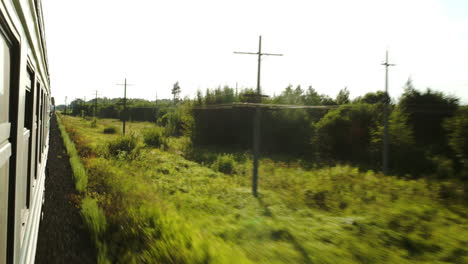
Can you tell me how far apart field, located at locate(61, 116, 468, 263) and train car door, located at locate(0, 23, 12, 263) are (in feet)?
8.30

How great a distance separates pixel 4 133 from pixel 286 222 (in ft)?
17.2

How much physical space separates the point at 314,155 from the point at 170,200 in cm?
1191

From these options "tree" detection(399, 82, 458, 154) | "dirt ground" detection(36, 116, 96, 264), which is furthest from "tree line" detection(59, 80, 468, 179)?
"dirt ground" detection(36, 116, 96, 264)

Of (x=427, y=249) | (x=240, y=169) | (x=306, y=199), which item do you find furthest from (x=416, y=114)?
(x=427, y=249)

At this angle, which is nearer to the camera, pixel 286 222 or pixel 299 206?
pixel 286 222

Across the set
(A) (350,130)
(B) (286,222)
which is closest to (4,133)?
(B) (286,222)

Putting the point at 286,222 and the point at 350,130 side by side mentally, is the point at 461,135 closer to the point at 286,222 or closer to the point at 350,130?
the point at 286,222

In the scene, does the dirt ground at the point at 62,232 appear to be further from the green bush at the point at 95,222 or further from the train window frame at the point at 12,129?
the train window frame at the point at 12,129

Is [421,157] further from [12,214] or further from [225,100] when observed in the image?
[12,214]

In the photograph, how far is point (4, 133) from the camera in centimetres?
122

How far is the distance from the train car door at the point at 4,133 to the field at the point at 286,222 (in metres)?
2.53

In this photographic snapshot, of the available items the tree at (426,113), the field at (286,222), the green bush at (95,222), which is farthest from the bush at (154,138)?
the green bush at (95,222)

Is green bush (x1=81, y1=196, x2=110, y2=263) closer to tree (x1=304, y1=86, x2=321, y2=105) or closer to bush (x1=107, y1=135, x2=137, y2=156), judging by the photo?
bush (x1=107, y1=135, x2=137, y2=156)

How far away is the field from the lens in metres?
4.03
